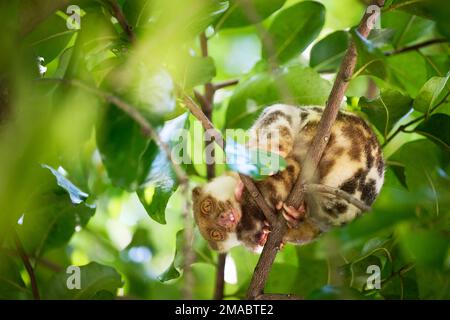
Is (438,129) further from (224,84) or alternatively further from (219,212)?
(224,84)

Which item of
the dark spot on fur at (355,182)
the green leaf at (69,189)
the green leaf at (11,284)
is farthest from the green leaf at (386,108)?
the green leaf at (11,284)

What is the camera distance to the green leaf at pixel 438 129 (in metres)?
2.49

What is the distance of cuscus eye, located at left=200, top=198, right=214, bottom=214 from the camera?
3.07 meters

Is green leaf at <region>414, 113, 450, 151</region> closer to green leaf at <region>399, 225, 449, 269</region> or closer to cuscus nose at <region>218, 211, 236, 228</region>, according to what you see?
cuscus nose at <region>218, 211, 236, 228</region>

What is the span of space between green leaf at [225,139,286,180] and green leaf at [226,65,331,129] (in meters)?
1.08

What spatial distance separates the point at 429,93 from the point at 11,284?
75.0 inches

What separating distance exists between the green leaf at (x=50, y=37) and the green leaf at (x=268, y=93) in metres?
0.93

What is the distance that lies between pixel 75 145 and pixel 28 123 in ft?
0.50

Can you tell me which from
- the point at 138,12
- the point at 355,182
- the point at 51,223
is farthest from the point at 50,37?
the point at 355,182

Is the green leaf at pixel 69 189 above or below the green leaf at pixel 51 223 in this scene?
above

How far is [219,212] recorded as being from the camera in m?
3.04

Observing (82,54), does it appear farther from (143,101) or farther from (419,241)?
(419,241)

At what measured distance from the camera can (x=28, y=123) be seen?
158 cm

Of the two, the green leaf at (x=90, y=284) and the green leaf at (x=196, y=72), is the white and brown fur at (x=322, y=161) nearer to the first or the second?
the green leaf at (x=196, y=72)
